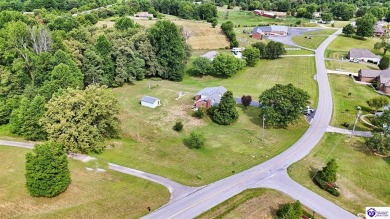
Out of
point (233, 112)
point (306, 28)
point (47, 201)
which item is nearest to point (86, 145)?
point (47, 201)

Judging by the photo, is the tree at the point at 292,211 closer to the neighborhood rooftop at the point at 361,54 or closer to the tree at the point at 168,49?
the tree at the point at 168,49

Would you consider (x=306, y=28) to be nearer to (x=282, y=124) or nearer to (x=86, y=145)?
(x=282, y=124)

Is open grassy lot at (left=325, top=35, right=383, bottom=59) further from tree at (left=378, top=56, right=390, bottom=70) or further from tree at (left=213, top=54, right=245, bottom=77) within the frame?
tree at (left=213, top=54, right=245, bottom=77)

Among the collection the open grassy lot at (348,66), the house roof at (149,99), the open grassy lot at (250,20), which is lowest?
the house roof at (149,99)

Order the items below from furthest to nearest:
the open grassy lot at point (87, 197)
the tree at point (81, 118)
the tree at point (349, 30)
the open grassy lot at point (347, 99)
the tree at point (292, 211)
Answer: the tree at point (349, 30) < the open grassy lot at point (347, 99) < the tree at point (81, 118) < the open grassy lot at point (87, 197) < the tree at point (292, 211)

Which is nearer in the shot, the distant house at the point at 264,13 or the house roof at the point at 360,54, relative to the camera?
the house roof at the point at 360,54

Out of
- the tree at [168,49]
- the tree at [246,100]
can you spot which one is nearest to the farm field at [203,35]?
the tree at [168,49]

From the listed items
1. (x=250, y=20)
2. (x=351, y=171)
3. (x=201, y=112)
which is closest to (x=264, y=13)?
(x=250, y=20)
